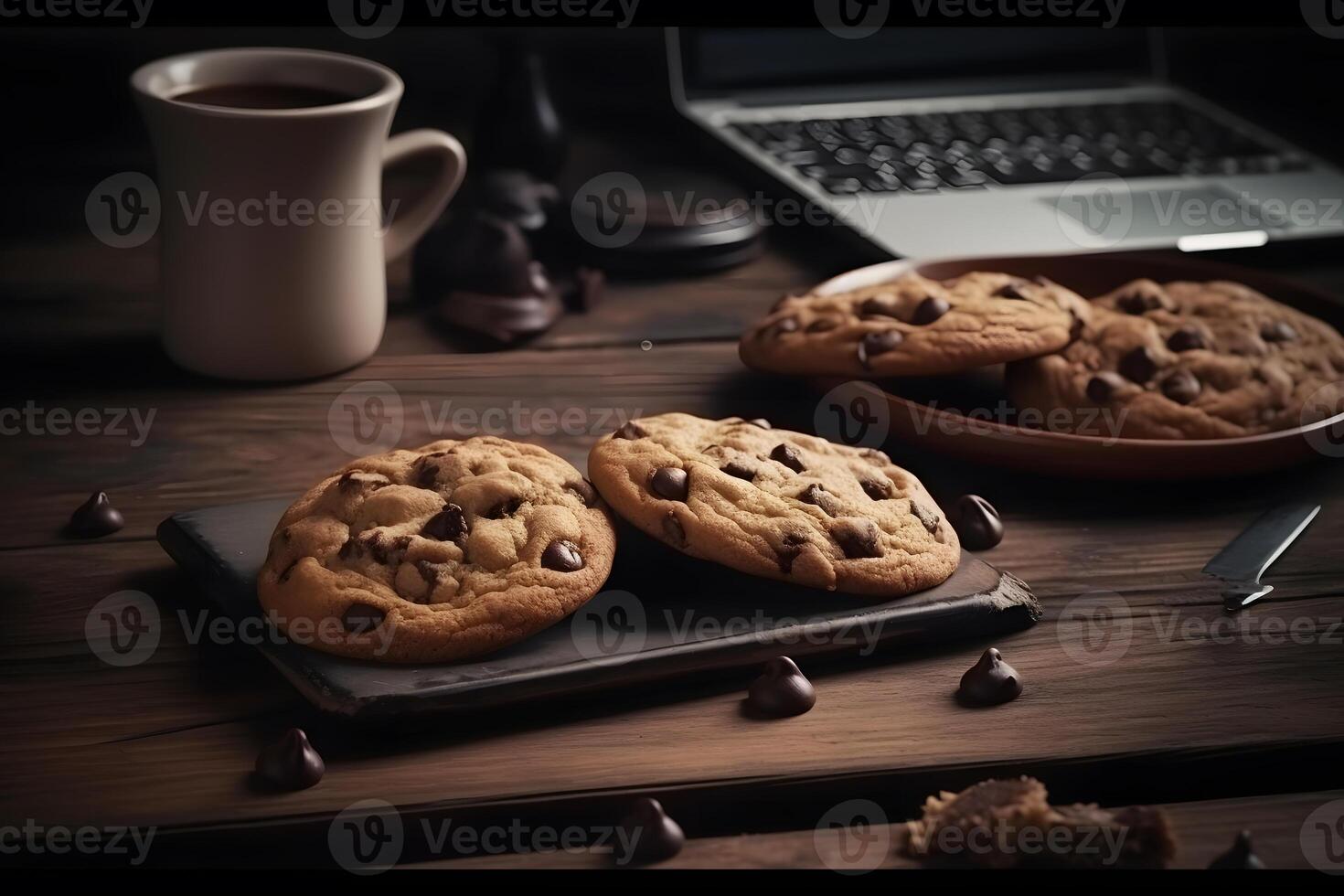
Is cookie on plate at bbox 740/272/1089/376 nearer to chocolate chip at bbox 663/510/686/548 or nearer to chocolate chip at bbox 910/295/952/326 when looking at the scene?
chocolate chip at bbox 910/295/952/326

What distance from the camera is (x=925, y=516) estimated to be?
107cm

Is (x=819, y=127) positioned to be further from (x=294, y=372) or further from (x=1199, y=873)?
(x=1199, y=873)

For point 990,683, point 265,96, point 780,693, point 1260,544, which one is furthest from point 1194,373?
point 265,96

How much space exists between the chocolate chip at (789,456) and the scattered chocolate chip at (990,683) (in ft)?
0.66

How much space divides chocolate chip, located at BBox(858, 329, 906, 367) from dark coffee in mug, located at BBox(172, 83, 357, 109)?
562 millimetres

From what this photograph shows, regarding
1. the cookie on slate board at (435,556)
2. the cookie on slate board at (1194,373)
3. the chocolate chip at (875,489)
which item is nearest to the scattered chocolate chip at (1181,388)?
the cookie on slate board at (1194,373)

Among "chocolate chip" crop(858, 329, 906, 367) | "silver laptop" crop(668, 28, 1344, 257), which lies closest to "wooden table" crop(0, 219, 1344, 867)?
"chocolate chip" crop(858, 329, 906, 367)

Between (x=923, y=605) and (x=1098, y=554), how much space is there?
0.22 m

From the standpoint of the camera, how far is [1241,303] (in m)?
1.37

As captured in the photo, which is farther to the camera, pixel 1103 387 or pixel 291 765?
pixel 1103 387

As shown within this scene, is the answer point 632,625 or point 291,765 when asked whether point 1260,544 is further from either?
point 291,765

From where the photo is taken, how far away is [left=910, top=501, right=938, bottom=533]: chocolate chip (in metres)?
1.06

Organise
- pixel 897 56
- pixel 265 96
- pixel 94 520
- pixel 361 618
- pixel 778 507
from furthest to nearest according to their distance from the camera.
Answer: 1. pixel 897 56
2. pixel 265 96
3. pixel 94 520
4. pixel 778 507
5. pixel 361 618

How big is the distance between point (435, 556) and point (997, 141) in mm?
1243
